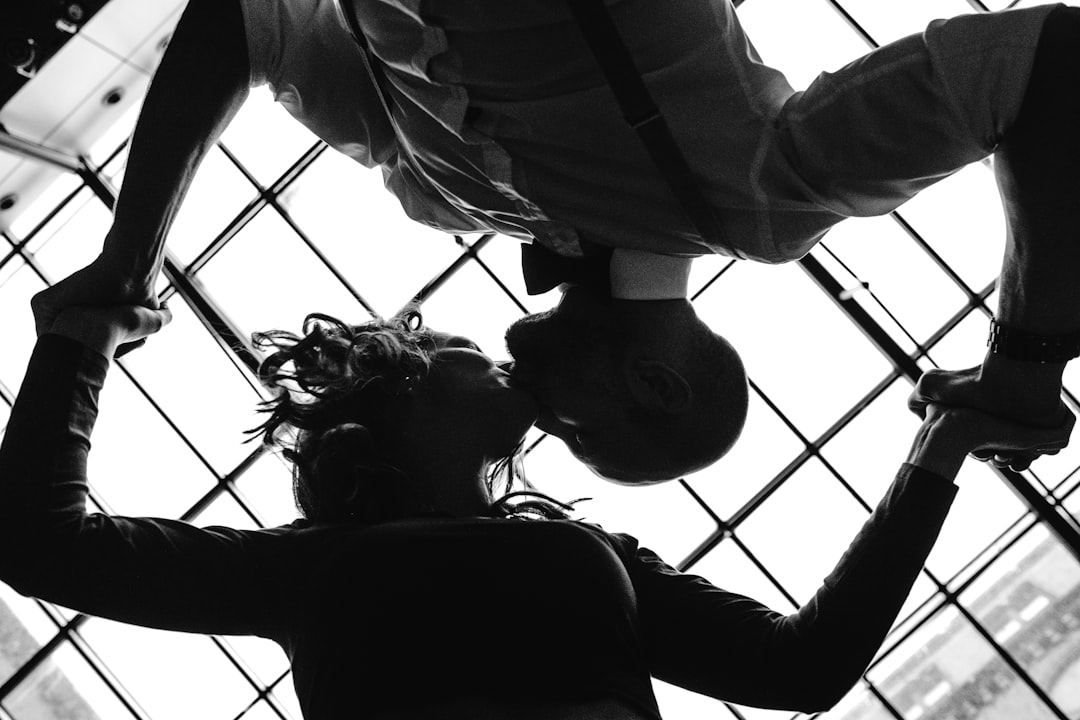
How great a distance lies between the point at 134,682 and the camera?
5.27 meters

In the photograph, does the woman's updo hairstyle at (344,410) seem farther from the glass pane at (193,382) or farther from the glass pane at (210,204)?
the glass pane at (193,382)

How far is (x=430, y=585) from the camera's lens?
4.43 feet

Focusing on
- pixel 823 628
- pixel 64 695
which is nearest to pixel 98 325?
pixel 823 628

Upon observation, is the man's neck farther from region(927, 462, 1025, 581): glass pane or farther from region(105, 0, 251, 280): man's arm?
region(927, 462, 1025, 581): glass pane

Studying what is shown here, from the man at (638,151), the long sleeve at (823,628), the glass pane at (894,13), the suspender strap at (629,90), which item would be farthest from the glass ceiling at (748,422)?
the suspender strap at (629,90)

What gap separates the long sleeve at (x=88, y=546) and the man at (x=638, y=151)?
0.14 metres

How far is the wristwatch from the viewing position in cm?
125

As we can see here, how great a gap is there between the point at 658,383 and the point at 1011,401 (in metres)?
0.48

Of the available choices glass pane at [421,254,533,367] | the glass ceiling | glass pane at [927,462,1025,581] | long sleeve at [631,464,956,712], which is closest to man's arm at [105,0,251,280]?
long sleeve at [631,464,956,712]

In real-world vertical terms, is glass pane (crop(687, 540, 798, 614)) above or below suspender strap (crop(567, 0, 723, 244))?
below

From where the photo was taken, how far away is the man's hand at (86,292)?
53.3 inches

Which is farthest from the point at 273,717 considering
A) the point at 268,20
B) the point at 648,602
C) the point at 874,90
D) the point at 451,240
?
the point at 874,90

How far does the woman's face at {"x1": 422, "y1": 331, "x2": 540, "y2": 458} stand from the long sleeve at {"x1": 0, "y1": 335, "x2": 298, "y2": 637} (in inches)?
13.6

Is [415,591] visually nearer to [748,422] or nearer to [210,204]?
[748,422]
